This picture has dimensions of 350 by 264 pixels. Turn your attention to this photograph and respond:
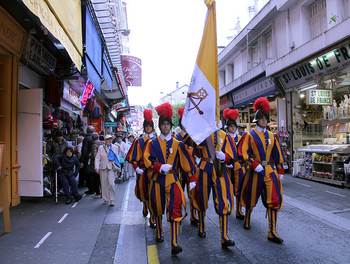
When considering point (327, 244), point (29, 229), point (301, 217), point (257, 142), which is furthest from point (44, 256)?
point (301, 217)

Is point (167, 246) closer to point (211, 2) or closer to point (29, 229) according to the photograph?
point (29, 229)

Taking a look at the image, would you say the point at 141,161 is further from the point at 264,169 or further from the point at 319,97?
the point at 319,97

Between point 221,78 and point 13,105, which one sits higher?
point 221,78

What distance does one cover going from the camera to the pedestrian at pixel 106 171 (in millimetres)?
6621

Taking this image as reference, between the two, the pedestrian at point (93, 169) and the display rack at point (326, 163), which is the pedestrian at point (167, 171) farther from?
the display rack at point (326, 163)

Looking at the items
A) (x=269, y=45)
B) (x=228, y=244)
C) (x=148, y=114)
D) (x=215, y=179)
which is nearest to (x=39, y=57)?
(x=148, y=114)

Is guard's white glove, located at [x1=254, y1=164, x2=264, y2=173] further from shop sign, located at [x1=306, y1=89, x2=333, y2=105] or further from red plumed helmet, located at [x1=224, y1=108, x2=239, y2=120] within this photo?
shop sign, located at [x1=306, y1=89, x2=333, y2=105]

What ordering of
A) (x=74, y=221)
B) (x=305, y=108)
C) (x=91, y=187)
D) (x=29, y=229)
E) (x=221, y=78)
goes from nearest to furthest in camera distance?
1. (x=29, y=229)
2. (x=74, y=221)
3. (x=91, y=187)
4. (x=305, y=108)
5. (x=221, y=78)

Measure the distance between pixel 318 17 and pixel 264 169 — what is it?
918 centimetres

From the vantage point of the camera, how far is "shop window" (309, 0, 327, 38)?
10250mm

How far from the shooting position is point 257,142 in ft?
14.3

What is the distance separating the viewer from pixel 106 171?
22.3 ft

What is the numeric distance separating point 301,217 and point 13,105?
6591 millimetres

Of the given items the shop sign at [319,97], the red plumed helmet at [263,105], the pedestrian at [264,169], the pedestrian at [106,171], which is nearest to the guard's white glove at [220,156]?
the pedestrian at [264,169]
